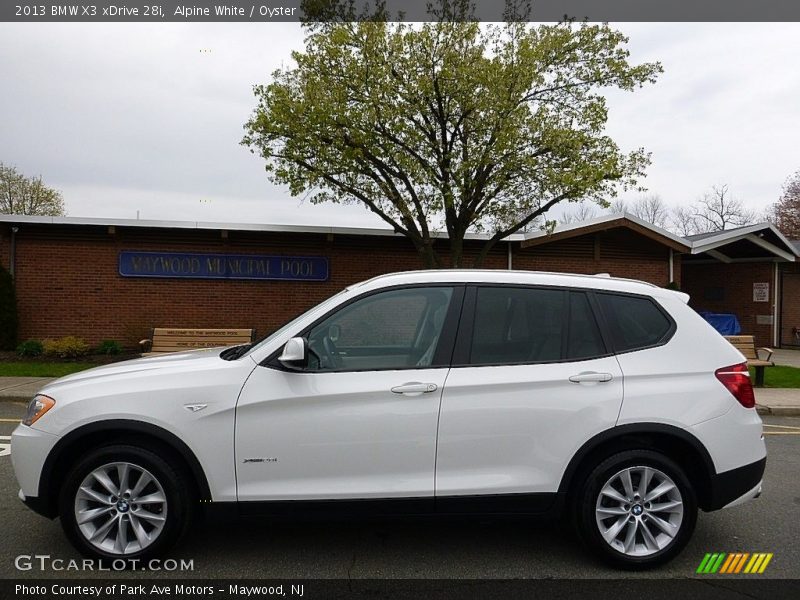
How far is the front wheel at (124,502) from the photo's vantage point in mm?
3332

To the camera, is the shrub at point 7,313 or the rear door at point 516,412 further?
the shrub at point 7,313

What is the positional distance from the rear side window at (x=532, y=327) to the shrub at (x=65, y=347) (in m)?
11.8

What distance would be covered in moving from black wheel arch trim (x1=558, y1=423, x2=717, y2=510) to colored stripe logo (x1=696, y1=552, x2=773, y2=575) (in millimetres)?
434

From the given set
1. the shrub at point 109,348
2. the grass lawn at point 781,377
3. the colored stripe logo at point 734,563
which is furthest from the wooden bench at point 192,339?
the grass lawn at point 781,377

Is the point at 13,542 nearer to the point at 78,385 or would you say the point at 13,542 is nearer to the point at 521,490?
the point at 78,385

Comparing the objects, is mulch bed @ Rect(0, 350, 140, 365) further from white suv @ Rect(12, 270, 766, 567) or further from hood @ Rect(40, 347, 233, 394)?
white suv @ Rect(12, 270, 766, 567)

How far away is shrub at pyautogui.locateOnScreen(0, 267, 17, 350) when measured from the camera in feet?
42.1

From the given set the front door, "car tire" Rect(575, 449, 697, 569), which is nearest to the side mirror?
the front door

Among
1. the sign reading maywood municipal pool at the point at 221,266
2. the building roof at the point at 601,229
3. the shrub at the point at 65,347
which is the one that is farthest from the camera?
the building roof at the point at 601,229

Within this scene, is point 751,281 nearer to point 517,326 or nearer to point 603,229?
point 603,229

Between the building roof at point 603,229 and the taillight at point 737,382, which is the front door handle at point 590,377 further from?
the building roof at point 603,229

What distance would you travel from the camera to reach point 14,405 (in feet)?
28.3

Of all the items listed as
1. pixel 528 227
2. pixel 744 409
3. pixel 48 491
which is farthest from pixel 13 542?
pixel 528 227

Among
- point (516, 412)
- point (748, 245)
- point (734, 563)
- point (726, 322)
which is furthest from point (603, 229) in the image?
point (516, 412)
